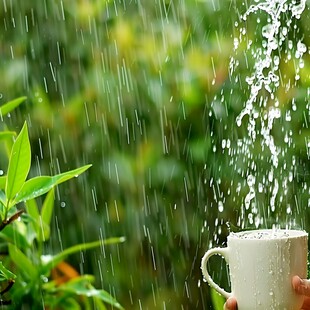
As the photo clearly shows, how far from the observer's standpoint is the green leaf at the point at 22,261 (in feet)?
4.04

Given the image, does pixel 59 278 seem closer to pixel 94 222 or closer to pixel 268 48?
pixel 94 222

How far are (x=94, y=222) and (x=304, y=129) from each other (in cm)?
45

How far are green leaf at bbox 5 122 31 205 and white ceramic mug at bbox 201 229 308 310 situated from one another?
34 cm

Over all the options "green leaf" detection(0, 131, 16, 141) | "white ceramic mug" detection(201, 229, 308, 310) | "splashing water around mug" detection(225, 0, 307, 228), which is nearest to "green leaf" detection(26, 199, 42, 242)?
"green leaf" detection(0, 131, 16, 141)

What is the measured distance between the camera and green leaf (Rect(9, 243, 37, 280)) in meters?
1.23

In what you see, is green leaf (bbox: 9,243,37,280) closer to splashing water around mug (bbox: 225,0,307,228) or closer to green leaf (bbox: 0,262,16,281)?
green leaf (bbox: 0,262,16,281)

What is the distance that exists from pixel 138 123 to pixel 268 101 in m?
0.26

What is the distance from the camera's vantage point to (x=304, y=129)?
1.38 metres

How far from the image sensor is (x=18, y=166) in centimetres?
96

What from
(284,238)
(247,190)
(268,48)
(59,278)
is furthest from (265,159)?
(284,238)

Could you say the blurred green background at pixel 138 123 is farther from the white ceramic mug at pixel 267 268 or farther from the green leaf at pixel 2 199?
the white ceramic mug at pixel 267 268

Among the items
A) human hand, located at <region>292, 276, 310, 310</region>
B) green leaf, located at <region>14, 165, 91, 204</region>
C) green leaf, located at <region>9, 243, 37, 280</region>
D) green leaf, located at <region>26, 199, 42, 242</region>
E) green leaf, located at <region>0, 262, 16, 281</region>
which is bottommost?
green leaf, located at <region>9, 243, 37, 280</region>

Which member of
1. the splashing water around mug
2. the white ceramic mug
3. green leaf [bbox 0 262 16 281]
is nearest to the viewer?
the white ceramic mug

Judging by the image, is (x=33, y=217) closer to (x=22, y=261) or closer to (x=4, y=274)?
(x=22, y=261)
